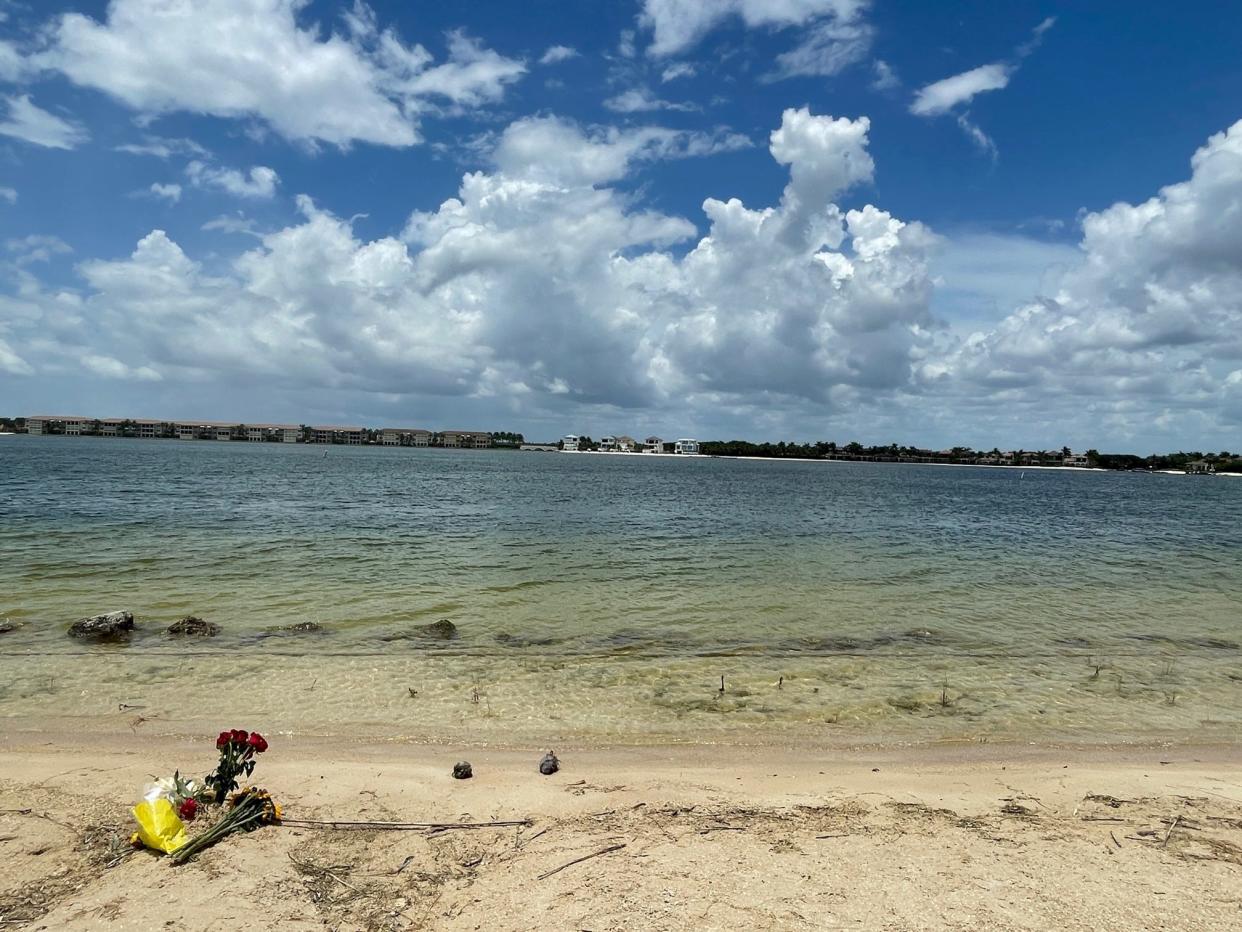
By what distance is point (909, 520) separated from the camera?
5822 cm

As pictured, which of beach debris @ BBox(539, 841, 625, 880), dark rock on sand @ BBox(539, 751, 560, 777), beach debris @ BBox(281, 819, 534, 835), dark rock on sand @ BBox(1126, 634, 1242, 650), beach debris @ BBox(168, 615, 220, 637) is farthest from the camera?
dark rock on sand @ BBox(1126, 634, 1242, 650)

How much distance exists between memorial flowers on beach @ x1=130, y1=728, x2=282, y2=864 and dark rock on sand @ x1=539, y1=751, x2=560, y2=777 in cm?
338

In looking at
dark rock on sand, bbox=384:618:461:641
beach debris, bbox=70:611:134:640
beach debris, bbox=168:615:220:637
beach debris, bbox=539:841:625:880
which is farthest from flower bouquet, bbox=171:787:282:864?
beach debris, bbox=70:611:134:640

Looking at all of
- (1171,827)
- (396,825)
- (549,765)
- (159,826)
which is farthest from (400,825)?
(1171,827)

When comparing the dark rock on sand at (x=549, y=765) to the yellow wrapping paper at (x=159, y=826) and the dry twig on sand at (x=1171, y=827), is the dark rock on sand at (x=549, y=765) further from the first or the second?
the dry twig on sand at (x=1171, y=827)

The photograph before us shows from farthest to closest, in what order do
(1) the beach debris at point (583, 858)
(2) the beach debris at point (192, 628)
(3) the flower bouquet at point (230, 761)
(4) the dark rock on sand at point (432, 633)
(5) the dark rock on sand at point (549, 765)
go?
(4) the dark rock on sand at point (432, 633)
(2) the beach debris at point (192, 628)
(5) the dark rock on sand at point (549, 765)
(3) the flower bouquet at point (230, 761)
(1) the beach debris at point (583, 858)

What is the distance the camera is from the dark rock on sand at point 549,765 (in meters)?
9.78

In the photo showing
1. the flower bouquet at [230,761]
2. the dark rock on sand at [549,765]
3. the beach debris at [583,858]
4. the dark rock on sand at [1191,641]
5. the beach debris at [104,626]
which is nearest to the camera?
the beach debris at [583,858]

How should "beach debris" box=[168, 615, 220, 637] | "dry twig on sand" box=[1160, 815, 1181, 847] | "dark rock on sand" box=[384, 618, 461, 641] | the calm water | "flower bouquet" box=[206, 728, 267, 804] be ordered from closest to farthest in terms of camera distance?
"dry twig on sand" box=[1160, 815, 1181, 847] < "flower bouquet" box=[206, 728, 267, 804] < the calm water < "beach debris" box=[168, 615, 220, 637] < "dark rock on sand" box=[384, 618, 461, 641]

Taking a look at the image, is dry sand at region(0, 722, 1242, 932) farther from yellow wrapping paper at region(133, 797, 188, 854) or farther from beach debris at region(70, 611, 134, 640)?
beach debris at region(70, 611, 134, 640)

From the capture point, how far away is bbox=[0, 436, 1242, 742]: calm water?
1276cm

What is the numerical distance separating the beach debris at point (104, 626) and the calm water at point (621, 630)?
0.40 meters

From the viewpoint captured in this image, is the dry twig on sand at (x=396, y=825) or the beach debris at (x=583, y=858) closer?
the beach debris at (x=583, y=858)

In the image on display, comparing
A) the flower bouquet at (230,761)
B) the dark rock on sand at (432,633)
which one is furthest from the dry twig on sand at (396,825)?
the dark rock on sand at (432,633)
